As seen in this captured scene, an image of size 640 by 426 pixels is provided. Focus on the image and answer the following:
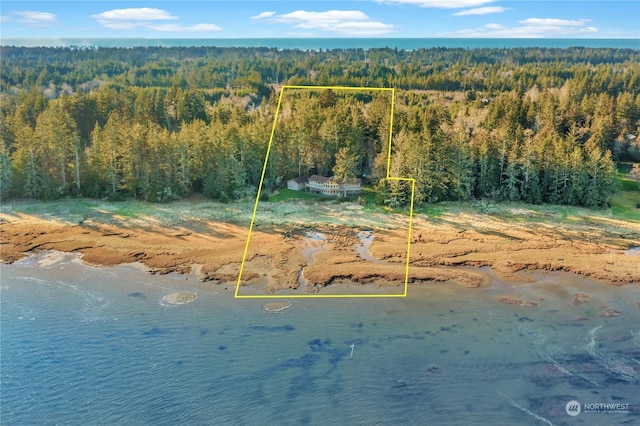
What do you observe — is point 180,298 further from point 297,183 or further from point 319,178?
point 319,178

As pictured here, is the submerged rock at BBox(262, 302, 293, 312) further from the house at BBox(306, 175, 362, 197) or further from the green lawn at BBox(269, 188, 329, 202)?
the house at BBox(306, 175, 362, 197)

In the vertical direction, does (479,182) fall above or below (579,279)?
above

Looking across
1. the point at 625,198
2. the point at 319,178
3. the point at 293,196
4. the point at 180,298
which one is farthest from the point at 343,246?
the point at 625,198

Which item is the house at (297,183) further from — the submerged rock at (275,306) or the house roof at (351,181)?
the submerged rock at (275,306)

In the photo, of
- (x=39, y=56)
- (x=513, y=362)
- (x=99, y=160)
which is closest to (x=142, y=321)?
(x=513, y=362)

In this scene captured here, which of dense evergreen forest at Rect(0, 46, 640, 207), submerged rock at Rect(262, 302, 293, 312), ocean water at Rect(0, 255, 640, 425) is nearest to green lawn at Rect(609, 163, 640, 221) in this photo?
dense evergreen forest at Rect(0, 46, 640, 207)

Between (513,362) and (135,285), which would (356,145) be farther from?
(513,362)
